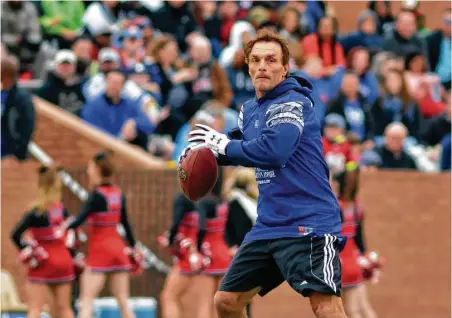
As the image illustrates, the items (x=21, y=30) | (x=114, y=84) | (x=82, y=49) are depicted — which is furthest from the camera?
(x=21, y=30)

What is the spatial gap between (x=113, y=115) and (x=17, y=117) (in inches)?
74.4

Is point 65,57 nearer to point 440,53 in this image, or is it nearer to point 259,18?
point 259,18

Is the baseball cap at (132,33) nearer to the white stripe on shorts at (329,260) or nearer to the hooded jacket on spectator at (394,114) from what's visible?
the hooded jacket on spectator at (394,114)

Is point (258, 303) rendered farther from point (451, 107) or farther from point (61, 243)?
point (451, 107)

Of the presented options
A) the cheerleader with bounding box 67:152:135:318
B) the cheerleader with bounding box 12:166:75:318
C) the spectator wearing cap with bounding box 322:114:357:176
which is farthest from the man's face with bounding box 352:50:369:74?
the cheerleader with bounding box 12:166:75:318

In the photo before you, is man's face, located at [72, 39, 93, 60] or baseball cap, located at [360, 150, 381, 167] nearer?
baseball cap, located at [360, 150, 381, 167]

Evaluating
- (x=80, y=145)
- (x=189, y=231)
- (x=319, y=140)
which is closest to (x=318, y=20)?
(x=80, y=145)

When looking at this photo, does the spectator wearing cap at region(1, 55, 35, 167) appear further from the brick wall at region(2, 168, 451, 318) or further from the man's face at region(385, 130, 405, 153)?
the man's face at region(385, 130, 405, 153)

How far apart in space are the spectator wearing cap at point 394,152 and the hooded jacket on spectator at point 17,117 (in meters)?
4.70

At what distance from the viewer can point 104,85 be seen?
16312mm

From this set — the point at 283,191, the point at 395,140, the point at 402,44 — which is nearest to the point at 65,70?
the point at 395,140

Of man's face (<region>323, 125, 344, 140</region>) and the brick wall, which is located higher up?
man's face (<region>323, 125, 344, 140</region>)

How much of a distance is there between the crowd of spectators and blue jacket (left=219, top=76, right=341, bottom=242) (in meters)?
5.96

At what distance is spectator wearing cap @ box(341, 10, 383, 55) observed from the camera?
19969mm
